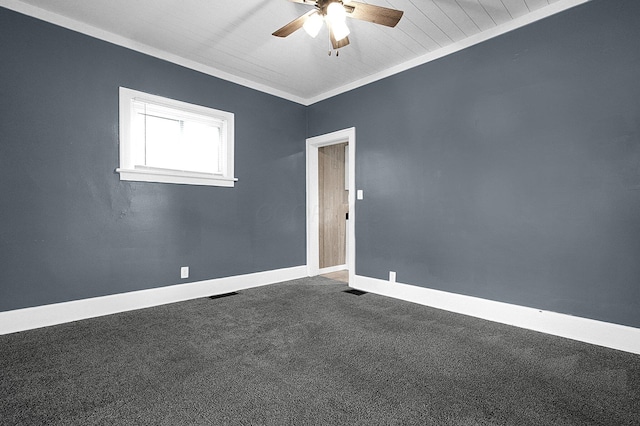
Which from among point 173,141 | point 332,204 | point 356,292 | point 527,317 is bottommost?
point 356,292

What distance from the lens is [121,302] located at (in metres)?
3.13

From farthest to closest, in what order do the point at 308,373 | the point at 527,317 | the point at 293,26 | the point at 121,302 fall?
the point at 121,302, the point at 527,317, the point at 293,26, the point at 308,373

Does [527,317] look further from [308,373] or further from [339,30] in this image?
[339,30]

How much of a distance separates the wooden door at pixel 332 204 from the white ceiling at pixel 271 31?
4.82 ft

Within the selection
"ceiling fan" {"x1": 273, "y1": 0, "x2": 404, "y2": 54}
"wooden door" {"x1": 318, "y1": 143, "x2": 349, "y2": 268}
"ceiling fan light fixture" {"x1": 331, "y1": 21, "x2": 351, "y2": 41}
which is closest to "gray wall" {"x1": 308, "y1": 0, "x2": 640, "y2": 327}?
→ "wooden door" {"x1": 318, "y1": 143, "x2": 349, "y2": 268}

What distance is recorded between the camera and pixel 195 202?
12.1 feet

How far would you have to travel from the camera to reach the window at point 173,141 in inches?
126

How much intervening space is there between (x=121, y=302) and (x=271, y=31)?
3037 millimetres

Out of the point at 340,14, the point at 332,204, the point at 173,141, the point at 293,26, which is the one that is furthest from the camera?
the point at 332,204

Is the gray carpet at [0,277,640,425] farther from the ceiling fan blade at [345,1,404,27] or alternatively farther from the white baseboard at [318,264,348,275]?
the ceiling fan blade at [345,1,404,27]

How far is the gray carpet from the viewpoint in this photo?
5.12 ft

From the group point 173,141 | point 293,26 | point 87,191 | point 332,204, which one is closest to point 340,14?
point 293,26

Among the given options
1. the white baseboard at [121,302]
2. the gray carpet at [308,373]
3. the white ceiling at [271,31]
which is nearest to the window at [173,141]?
the white ceiling at [271,31]

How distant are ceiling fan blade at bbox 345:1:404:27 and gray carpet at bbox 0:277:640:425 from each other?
90.6 inches
